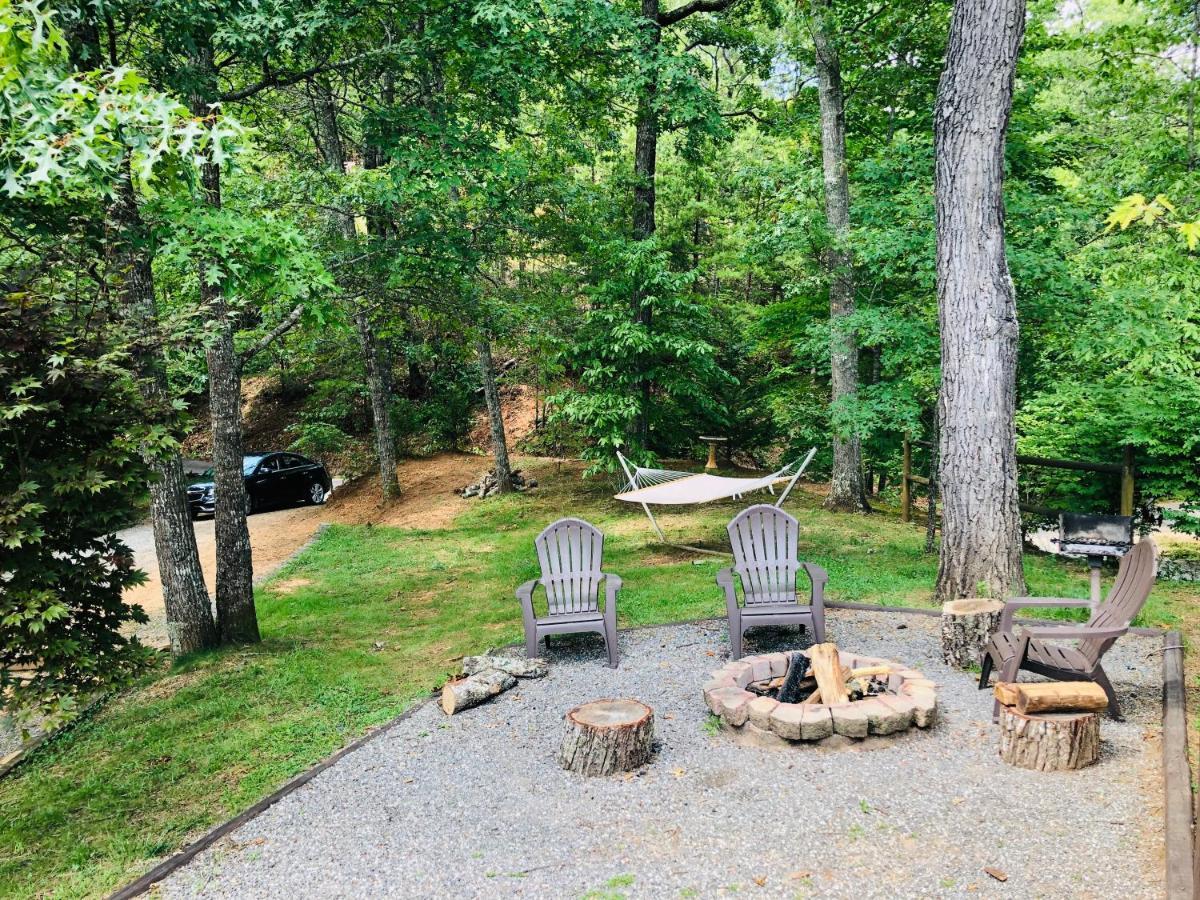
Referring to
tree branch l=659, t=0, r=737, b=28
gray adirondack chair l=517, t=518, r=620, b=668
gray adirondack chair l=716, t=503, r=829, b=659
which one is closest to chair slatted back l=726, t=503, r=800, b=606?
gray adirondack chair l=716, t=503, r=829, b=659

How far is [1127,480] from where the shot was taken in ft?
21.5

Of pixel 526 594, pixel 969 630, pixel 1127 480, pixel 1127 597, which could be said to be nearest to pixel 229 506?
pixel 526 594

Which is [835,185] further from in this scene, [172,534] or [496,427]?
[172,534]

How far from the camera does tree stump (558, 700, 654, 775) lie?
11.0ft

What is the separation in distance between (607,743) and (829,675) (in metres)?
1.21

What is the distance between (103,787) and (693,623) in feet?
12.2

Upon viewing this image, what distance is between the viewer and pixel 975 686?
411 centimetres

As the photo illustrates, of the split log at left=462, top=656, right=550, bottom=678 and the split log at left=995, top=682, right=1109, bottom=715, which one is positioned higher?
the split log at left=995, top=682, right=1109, bottom=715

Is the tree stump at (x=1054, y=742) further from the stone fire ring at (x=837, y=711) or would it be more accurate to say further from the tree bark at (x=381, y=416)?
the tree bark at (x=381, y=416)

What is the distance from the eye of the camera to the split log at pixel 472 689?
13.7 feet

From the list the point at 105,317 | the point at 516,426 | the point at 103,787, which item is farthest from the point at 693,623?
the point at 516,426

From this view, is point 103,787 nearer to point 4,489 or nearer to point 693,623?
point 4,489

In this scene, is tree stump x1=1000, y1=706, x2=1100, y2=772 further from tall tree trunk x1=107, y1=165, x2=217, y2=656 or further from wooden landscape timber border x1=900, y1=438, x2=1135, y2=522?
tall tree trunk x1=107, y1=165, x2=217, y2=656

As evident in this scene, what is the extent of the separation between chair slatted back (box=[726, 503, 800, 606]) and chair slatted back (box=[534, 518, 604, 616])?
981 mm
